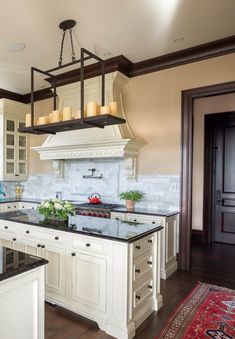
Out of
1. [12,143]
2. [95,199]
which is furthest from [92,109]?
[12,143]

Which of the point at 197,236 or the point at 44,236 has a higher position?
the point at 44,236

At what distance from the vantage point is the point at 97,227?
8.13 feet

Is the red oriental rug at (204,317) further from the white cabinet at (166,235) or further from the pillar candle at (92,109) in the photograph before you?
the pillar candle at (92,109)

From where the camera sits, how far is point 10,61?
403 centimetres

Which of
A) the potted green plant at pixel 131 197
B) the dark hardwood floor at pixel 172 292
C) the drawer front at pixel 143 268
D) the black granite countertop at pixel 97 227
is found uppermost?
the potted green plant at pixel 131 197

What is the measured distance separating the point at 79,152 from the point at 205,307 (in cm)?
282

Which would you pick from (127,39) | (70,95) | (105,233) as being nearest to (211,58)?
(127,39)

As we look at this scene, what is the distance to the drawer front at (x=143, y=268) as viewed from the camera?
226 centimetres

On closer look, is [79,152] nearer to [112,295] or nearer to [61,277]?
[61,277]

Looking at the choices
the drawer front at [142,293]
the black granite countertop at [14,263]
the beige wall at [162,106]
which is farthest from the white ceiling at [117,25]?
the drawer front at [142,293]

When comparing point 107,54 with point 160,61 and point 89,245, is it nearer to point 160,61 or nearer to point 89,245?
point 160,61

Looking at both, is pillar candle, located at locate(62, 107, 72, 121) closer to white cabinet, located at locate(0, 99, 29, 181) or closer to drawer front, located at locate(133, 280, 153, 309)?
drawer front, located at locate(133, 280, 153, 309)

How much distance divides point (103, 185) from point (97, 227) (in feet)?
7.21

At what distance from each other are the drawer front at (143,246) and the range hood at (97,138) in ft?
5.38
